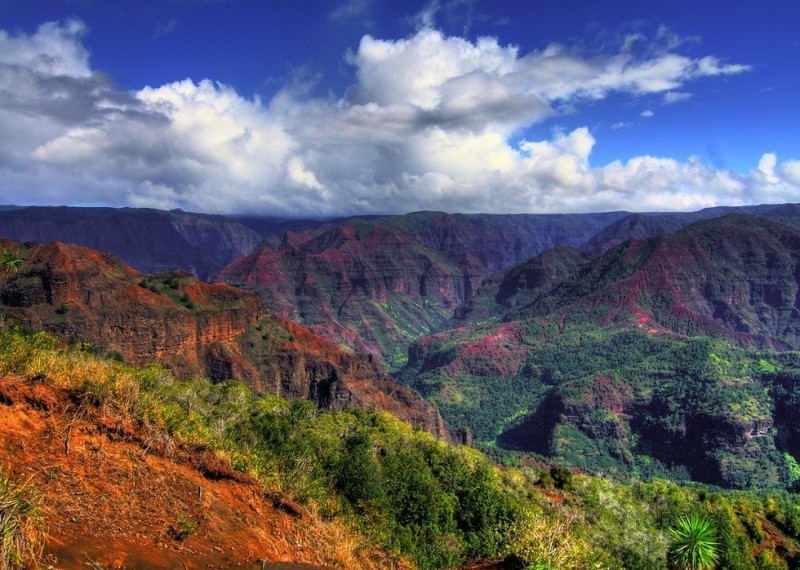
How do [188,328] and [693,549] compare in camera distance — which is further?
[188,328]

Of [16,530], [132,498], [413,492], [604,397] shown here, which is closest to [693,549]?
[413,492]

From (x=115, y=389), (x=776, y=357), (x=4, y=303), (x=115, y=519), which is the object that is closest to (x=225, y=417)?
(x=115, y=389)

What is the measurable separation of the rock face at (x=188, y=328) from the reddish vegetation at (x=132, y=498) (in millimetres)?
80202

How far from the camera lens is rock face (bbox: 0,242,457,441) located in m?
93.7

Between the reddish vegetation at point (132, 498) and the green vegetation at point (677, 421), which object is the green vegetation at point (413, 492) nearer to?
the reddish vegetation at point (132, 498)

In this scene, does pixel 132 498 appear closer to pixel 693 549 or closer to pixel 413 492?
pixel 413 492

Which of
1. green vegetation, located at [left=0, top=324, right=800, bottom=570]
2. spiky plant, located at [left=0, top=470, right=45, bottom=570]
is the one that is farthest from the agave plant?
spiky plant, located at [left=0, top=470, right=45, bottom=570]

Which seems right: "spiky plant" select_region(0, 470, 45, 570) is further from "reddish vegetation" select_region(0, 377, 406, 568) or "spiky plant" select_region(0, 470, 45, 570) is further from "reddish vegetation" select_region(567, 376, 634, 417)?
"reddish vegetation" select_region(567, 376, 634, 417)

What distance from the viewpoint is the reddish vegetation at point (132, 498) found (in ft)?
48.3

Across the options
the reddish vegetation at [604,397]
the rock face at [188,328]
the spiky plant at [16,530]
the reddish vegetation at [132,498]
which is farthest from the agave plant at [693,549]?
the reddish vegetation at [604,397]

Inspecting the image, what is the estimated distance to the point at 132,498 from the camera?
56.7 ft

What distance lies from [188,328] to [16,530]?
4074 inches

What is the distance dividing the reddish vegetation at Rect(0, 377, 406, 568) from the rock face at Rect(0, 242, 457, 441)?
263 feet

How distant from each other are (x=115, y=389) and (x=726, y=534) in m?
54.5
